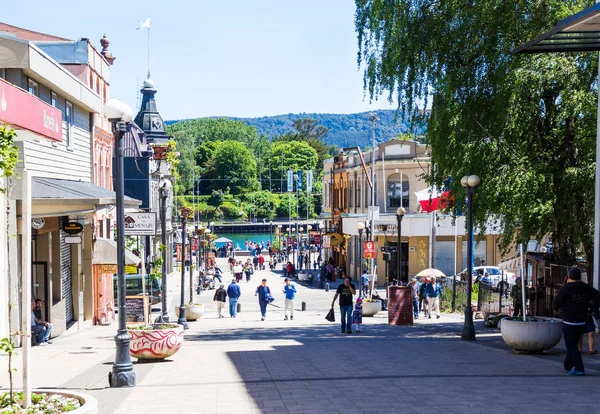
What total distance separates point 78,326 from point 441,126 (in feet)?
44.1

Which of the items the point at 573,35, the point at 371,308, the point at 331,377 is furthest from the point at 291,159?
the point at 331,377

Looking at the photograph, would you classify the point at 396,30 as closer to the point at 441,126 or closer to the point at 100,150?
the point at 441,126

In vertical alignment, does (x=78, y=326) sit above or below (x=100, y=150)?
below

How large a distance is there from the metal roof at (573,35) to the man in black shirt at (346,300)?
27.4 feet

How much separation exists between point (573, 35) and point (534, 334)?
5.39m

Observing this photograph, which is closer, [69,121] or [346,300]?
[346,300]

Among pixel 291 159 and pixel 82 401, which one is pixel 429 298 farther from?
A: pixel 291 159

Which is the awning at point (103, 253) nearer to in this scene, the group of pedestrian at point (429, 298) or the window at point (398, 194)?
the group of pedestrian at point (429, 298)

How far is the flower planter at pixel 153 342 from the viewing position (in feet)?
46.6

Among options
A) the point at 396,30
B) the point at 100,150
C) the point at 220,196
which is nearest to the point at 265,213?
the point at 220,196

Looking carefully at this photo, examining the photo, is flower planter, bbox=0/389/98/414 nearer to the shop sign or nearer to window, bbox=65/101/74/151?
the shop sign

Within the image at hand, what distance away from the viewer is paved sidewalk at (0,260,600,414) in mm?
9852

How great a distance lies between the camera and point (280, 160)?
7003 inches

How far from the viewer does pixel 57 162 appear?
78.7ft
